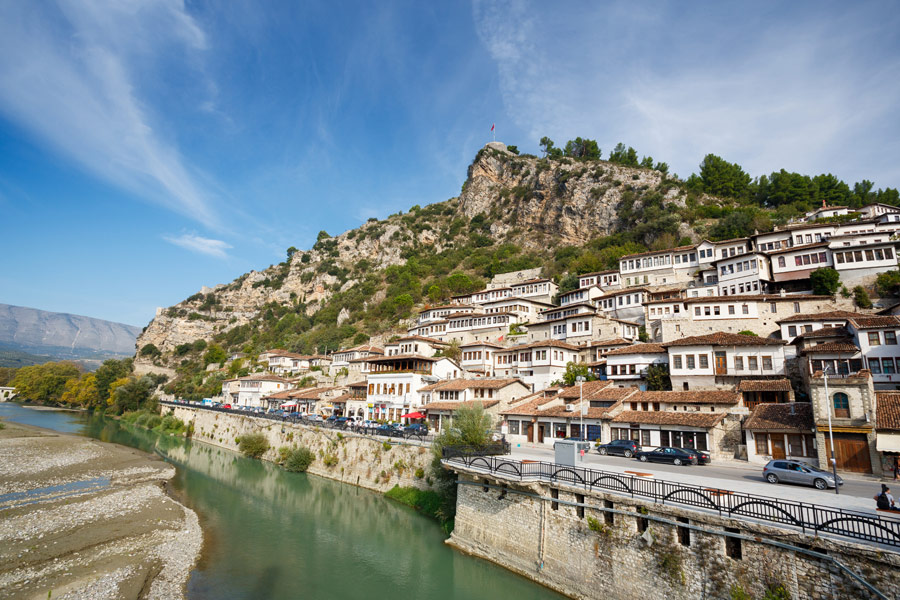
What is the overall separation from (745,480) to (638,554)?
8.44 m

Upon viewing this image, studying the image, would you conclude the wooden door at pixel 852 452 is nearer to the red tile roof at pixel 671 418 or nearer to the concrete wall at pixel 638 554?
the red tile roof at pixel 671 418

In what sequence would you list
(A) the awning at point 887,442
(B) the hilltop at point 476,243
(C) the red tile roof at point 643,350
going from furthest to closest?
(B) the hilltop at point 476,243 → (C) the red tile roof at point 643,350 → (A) the awning at point 887,442

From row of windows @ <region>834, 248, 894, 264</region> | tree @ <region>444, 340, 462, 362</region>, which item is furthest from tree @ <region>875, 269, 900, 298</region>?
tree @ <region>444, 340, 462, 362</region>

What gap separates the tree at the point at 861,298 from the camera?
40.8m

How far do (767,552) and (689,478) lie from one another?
746 centimetres

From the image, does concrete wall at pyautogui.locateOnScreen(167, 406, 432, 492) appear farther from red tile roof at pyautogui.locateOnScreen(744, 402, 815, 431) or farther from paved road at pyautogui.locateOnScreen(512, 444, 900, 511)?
red tile roof at pyautogui.locateOnScreen(744, 402, 815, 431)

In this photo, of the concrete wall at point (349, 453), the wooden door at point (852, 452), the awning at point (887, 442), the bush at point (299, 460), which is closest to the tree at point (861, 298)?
the wooden door at point (852, 452)

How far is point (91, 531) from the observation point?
2334cm

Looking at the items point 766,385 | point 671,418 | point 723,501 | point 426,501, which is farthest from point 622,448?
point 723,501

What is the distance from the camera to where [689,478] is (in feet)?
63.4

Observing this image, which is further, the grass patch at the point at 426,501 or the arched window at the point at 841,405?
the grass patch at the point at 426,501

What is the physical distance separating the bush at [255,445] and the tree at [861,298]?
60.6 m

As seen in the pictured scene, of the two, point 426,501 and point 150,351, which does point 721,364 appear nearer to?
point 426,501

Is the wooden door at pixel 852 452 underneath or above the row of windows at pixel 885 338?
underneath
